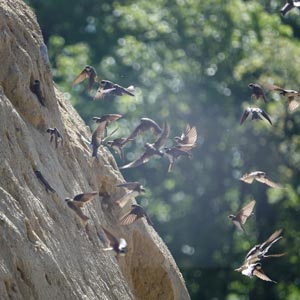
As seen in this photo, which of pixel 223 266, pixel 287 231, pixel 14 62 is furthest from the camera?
pixel 223 266

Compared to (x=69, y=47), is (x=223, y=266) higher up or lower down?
lower down

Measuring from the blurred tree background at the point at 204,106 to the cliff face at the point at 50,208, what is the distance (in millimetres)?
17997

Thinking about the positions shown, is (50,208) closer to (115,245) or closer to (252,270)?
(115,245)

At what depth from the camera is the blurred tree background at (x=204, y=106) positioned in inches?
1304

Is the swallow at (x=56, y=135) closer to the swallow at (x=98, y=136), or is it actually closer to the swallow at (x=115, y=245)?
the swallow at (x=98, y=136)

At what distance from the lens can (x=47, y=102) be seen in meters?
12.6

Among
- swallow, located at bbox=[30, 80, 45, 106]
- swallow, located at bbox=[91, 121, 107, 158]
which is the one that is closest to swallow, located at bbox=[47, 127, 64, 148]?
swallow, located at bbox=[30, 80, 45, 106]

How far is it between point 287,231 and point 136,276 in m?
18.7

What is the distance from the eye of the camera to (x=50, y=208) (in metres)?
11.7

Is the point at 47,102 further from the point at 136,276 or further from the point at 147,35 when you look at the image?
the point at 147,35

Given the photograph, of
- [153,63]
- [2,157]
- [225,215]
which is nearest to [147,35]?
[153,63]

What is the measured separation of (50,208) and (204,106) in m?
24.7

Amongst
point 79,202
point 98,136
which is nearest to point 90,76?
point 98,136

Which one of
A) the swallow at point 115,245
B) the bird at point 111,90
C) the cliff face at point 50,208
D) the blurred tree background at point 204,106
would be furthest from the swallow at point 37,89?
the blurred tree background at point 204,106
